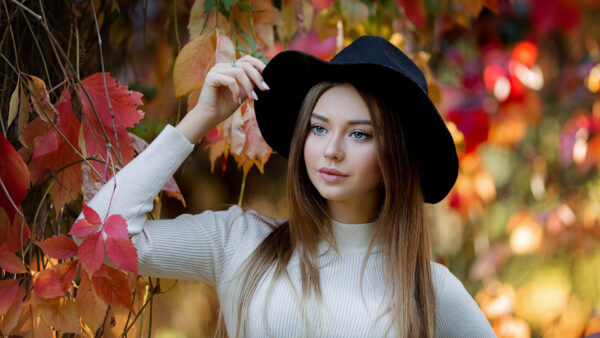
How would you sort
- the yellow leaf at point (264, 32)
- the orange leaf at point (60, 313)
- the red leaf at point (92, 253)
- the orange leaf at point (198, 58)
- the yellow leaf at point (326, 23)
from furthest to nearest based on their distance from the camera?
the yellow leaf at point (326, 23) → the yellow leaf at point (264, 32) → the orange leaf at point (198, 58) → the orange leaf at point (60, 313) → the red leaf at point (92, 253)

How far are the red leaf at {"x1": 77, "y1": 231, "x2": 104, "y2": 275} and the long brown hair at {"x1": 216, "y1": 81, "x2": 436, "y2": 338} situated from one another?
1.27 feet

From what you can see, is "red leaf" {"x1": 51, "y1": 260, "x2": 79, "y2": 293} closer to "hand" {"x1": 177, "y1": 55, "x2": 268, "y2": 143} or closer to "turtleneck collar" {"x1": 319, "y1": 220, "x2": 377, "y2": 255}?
"hand" {"x1": 177, "y1": 55, "x2": 268, "y2": 143}

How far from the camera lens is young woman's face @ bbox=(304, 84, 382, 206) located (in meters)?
1.39

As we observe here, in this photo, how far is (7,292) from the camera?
1.19 meters

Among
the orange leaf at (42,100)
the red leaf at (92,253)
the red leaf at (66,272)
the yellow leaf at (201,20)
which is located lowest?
the red leaf at (66,272)

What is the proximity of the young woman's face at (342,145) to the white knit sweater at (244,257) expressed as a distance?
154 millimetres

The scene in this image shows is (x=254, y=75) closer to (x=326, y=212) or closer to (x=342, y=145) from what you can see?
(x=342, y=145)

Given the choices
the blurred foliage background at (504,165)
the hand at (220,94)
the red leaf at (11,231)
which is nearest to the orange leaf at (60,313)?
the red leaf at (11,231)

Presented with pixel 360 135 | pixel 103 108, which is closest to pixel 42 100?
pixel 103 108

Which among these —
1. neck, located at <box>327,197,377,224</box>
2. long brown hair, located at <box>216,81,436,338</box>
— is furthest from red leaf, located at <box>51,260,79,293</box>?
neck, located at <box>327,197,377,224</box>

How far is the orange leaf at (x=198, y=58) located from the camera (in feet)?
4.69

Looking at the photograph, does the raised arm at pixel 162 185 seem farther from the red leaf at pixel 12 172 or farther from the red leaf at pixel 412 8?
the red leaf at pixel 412 8

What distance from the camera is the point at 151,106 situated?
7.29 feet

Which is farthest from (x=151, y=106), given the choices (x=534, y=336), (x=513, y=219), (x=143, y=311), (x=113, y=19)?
(x=534, y=336)
